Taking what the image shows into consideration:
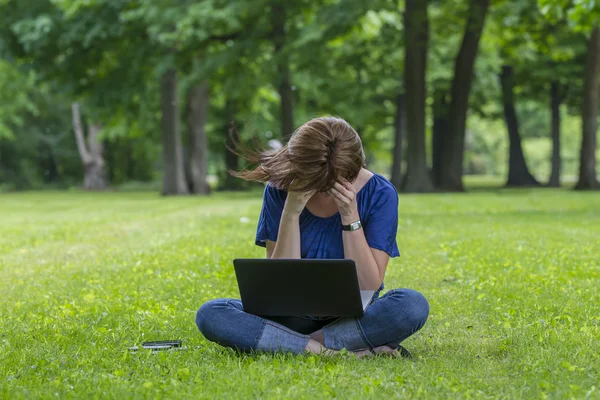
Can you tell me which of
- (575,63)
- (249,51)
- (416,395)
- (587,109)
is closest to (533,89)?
(575,63)

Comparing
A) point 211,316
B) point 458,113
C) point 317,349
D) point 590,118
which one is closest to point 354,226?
point 317,349

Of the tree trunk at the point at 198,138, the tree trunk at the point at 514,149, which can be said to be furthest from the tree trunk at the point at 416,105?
the tree trunk at the point at 514,149

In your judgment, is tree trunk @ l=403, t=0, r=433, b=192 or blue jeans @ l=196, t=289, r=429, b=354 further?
tree trunk @ l=403, t=0, r=433, b=192

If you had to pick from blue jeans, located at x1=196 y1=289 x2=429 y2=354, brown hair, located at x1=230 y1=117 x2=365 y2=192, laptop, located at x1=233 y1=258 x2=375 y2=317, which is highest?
brown hair, located at x1=230 y1=117 x2=365 y2=192

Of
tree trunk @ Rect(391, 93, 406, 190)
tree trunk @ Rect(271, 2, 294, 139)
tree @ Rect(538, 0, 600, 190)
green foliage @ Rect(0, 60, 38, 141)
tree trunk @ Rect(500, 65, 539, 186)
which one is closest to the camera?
tree trunk @ Rect(271, 2, 294, 139)

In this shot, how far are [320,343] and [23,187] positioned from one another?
2068 inches

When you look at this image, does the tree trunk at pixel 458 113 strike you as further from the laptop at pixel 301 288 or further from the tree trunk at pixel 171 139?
the laptop at pixel 301 288

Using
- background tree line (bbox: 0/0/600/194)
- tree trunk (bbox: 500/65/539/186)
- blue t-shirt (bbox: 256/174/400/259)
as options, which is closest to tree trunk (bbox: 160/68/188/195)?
background tree line (bbox: 0/0/600/194)

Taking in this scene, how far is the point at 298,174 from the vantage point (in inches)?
186

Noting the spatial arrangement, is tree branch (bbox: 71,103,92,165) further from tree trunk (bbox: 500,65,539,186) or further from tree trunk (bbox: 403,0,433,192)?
tree trunk (bbox: 403,0,433,192)

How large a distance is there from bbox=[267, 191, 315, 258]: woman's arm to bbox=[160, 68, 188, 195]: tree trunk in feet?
96.7

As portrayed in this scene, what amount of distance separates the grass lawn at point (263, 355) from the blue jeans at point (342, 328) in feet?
0.37

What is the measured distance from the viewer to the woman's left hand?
4848 mm

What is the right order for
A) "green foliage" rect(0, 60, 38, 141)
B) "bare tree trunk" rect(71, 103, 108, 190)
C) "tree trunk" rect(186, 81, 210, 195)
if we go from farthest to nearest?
"bare tree trunk" rect(71, 103, 108, 190), "green foliage" rect(0, 60, 38, 141), "tree trunk" rect(186, 81, 210, 195)
